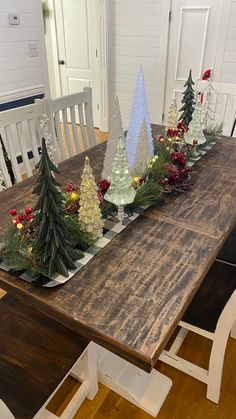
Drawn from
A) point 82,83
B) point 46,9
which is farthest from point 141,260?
point 46,9

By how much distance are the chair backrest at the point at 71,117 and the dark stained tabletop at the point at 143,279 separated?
2.15 feet

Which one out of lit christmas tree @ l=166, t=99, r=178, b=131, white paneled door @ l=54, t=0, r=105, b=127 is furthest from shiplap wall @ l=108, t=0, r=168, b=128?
lit christmas tree @ l=166, t=99, r=178, b=131

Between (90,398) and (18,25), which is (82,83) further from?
(90,398)

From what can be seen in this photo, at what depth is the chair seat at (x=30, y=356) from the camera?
35.3 inches

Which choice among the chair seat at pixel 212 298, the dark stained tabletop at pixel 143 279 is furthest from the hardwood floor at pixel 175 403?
the dark stained tabletop at pixel 143 279

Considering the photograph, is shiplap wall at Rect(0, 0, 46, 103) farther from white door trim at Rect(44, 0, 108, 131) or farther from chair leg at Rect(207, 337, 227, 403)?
chair leg at Rect(207, 337, 227, 403)

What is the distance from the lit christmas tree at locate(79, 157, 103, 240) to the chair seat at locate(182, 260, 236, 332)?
0.52 meters

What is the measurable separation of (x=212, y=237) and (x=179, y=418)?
78 cm

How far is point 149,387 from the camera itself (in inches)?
52.5

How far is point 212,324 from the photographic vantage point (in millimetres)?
1183

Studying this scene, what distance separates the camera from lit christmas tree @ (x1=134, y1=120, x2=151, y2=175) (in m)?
1.33

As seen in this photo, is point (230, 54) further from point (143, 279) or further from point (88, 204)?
point (143, 279)

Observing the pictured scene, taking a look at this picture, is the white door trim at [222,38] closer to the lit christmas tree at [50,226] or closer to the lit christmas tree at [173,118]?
the lit christmas tree at [173,118]

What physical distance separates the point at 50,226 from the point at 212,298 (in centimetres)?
76
